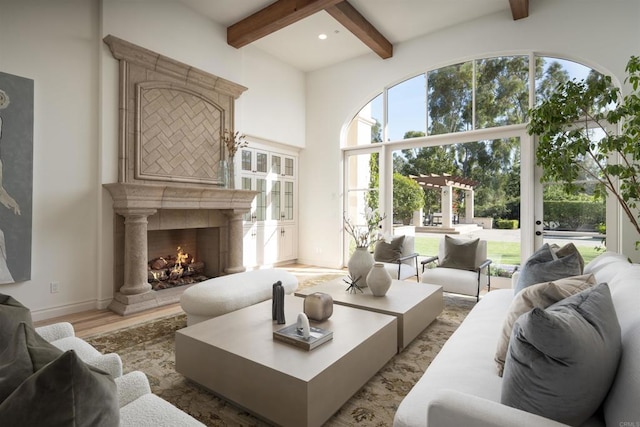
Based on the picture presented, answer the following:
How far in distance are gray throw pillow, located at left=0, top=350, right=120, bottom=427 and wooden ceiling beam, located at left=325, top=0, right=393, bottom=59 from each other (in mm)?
Answer: 4597

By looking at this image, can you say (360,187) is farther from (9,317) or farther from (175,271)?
(9,317)

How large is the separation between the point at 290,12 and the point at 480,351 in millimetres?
4269

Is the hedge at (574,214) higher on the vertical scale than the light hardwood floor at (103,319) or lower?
higher

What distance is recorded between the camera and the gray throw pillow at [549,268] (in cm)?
204

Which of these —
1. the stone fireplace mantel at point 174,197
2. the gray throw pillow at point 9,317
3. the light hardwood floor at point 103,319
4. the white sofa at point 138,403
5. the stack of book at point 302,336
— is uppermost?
the stone fireplace mantel at point 174,197

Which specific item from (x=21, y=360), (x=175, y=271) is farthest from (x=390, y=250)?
(x=21, y=360)

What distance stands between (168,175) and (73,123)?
111 centimetres

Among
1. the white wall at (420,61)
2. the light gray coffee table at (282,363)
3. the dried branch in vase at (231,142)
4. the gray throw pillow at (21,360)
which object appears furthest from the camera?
the dried branch in vase at (231,142)

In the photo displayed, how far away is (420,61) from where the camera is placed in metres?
5.36

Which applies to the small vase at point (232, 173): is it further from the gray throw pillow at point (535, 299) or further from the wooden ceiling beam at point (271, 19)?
the gray throw pillow at point (535, 299)

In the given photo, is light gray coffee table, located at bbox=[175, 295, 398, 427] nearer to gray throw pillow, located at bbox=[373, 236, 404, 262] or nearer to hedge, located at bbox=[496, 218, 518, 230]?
gray throw pillow, located at bbox=[373, 236, 404, 262]

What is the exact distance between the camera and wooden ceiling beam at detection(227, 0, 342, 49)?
4.10 meters

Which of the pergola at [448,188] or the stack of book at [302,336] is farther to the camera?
the pergola at [448,188]

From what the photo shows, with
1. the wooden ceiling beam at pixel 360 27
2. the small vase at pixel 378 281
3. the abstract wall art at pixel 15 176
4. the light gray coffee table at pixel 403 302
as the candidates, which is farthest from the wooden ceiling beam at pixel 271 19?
the light gray coffee table at pixel 403 302
